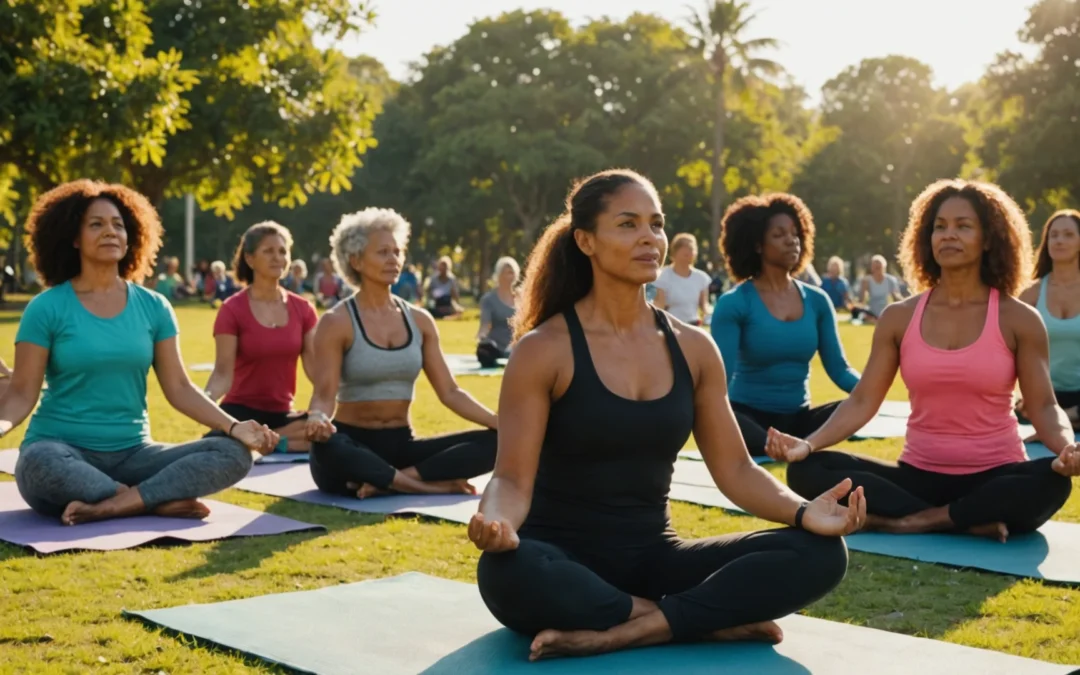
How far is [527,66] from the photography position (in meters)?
50.2

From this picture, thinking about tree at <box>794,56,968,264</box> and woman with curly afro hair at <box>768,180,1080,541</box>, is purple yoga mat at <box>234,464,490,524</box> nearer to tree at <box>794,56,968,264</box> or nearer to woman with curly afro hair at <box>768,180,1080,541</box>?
woman with curly afro hair at <box>768,180,1080,541</box>

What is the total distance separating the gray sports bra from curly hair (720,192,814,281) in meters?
2.28

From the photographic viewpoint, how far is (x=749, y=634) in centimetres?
435

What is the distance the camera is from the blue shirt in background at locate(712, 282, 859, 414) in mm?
9016

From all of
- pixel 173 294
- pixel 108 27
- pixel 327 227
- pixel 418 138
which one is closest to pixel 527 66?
pixel 418 138

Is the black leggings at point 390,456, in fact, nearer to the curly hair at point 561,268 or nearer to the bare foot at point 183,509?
the bare foot at point 183,509

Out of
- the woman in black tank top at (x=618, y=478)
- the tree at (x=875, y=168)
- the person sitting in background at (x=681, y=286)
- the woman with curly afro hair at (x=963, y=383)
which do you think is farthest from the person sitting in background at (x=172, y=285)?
the woman in black tank top at (x=618, y=478)

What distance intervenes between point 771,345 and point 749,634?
4.83 meters

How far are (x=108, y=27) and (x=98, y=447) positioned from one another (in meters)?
16.1

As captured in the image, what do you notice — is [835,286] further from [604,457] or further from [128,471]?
[604,457]

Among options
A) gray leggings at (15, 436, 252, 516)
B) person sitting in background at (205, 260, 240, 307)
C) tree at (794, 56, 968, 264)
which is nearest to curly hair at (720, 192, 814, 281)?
gray leggings at (15, 436, 252, 516)

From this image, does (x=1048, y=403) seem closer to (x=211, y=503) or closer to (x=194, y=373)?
(x=211, y=503)

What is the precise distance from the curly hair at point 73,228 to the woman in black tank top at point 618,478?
315 cm

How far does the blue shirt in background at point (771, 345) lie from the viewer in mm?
9016
